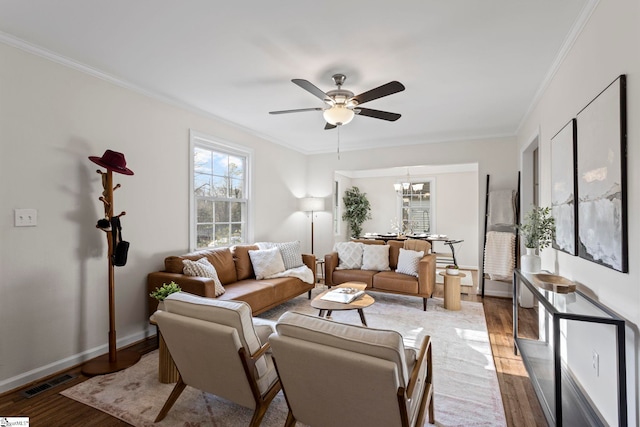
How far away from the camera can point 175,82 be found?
126 inches

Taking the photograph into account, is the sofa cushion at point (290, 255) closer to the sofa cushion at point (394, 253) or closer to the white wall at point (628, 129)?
the sofa cushion at point (394, 253)

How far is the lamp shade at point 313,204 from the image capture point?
590 cm

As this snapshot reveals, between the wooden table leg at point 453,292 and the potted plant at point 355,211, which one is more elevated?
the potted plant at point 355,211

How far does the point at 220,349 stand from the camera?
173cm

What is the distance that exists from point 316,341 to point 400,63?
8.05 feet

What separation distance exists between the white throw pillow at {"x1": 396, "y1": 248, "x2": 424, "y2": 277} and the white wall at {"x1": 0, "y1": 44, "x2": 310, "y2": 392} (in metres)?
3.03

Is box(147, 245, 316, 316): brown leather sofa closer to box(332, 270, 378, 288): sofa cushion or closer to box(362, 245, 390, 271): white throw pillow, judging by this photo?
box(332, 270, 378, 288): sofa cushion

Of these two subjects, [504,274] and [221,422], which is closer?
[221,422]

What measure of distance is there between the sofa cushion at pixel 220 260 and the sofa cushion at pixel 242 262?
0.08 m

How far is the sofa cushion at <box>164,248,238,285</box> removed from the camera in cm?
358

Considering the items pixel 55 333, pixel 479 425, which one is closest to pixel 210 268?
pixel 55 333

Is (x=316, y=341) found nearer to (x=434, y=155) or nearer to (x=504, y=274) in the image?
(x=504, y=274)

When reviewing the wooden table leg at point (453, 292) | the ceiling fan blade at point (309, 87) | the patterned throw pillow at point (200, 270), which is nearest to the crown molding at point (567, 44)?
the ceiling fan blade at point (309, 87)

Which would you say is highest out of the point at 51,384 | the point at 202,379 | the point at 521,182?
the point at 521,182
